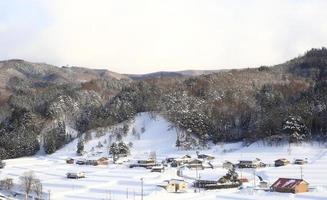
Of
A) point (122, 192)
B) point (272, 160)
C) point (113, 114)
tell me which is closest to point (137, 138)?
point (113, 114)

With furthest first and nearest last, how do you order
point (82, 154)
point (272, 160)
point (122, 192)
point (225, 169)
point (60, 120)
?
point (60, 120)
point (82, 154)
point (272, 160)
point (225, 169)
point (122, 192)

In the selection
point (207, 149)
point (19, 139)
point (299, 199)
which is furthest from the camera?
point (19, 139)

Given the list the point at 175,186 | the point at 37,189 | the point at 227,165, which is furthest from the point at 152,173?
the point at 37,189

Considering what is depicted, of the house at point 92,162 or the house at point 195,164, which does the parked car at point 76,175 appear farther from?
the house at point 92,162

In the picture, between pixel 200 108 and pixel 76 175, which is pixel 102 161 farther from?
pixel 200 108

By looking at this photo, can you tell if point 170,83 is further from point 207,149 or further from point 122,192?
point 122,192

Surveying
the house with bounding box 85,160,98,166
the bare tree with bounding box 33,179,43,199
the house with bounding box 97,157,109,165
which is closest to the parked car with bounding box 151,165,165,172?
the house with bounding box 97,157,109,165

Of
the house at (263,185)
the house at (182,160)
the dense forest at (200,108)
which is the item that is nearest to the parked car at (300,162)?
the dense forest at (200,108)
